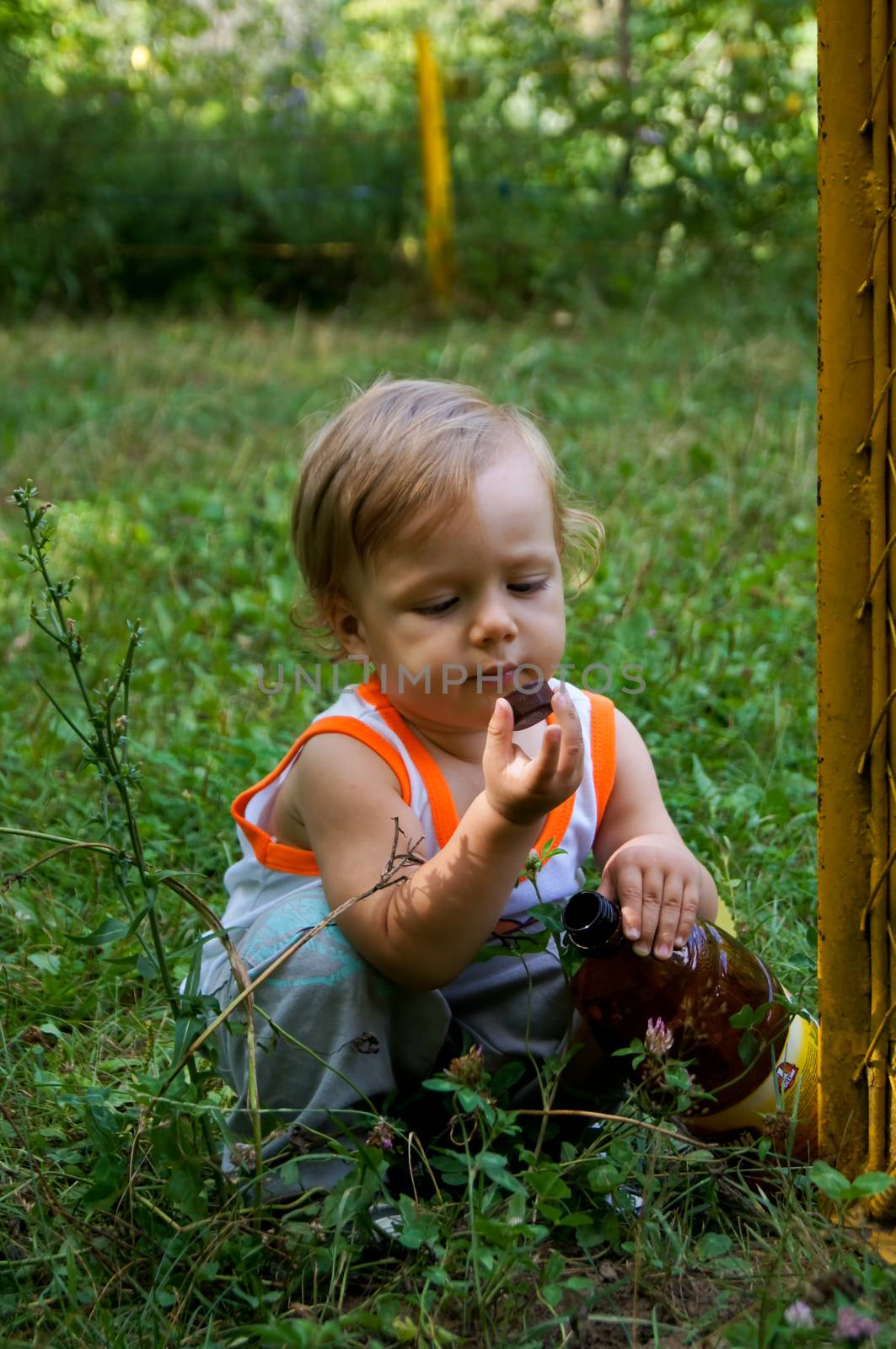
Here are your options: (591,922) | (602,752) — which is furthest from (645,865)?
(602,752)

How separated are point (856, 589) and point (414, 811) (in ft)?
2.21

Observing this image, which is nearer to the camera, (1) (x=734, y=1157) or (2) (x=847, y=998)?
(2) (x=847, y=998)

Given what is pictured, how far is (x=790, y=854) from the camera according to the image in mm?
2562

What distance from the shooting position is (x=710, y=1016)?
5.72ft

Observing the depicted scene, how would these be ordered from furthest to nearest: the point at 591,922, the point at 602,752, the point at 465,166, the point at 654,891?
the point at 465,166
the point at 602,752
the point at 654,891
the point at 591,922

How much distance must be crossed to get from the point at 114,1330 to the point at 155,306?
7291 mm

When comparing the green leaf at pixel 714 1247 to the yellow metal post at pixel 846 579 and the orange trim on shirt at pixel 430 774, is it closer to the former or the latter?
the yellow metal post at pixel 846 579

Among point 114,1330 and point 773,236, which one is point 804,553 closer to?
point 114,1330

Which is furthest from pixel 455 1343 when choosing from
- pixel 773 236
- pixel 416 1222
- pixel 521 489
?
pixel 773 236

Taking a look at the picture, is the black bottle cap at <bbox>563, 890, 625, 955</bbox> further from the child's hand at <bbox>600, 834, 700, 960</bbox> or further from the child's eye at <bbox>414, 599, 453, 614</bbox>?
the child's eye at <bbox>414, 599, 453, 614</bbox>

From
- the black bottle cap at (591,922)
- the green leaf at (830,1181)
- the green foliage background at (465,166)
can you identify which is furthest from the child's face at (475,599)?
the green foliage background at (465,166)

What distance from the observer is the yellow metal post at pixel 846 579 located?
146cm

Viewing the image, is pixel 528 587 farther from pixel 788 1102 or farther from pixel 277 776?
pixel 788 1102

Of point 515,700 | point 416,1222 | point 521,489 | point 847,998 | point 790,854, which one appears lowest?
point 790,854
